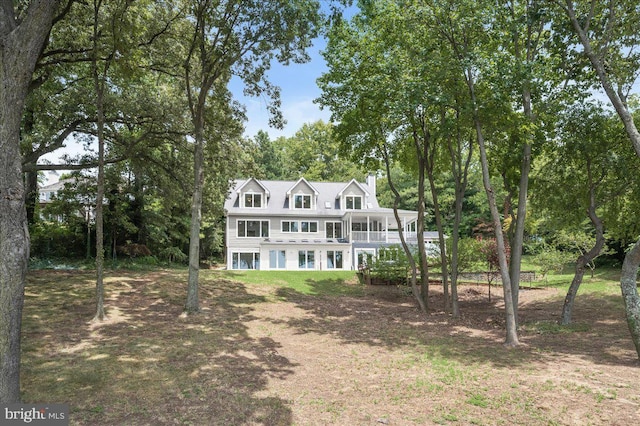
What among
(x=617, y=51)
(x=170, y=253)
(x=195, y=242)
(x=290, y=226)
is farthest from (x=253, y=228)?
(x=617, y=51)

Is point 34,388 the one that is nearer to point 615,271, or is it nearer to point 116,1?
point 116,1

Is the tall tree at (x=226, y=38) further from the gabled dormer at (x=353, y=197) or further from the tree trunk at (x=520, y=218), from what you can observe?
the gabled dormer at (x=353, y=197)

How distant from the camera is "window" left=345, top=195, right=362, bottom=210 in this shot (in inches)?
1301

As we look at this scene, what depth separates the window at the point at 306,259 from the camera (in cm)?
3097

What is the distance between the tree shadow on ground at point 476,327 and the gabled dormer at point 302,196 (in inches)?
567

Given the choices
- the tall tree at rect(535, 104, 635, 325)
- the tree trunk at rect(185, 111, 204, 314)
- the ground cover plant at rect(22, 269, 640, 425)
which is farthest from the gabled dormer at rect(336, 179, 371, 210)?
the tree trunk at rect(185, 111, 204, 314)

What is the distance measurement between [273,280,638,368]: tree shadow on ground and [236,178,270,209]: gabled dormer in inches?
582

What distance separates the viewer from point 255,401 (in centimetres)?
549

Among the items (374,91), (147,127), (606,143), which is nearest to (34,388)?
(374,91)

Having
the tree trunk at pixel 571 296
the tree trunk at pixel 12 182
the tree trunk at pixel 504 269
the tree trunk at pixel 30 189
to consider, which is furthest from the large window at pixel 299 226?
the tree trunk at pixel 12 182

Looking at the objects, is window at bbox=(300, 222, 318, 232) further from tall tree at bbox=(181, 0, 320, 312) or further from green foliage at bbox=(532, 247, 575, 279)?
tall tree at bbox=(181, 0, 320, 312)

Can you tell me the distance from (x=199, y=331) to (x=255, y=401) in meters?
4.37

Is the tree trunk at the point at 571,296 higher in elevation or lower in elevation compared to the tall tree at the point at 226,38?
lower

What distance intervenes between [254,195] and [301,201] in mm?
3926
